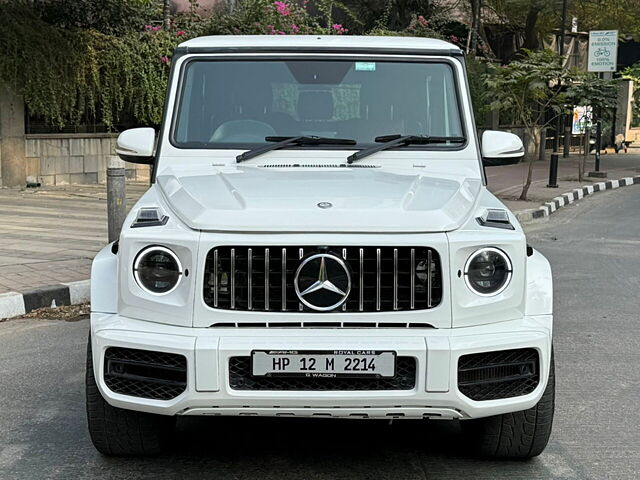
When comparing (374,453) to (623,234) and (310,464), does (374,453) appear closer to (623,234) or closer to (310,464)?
(310,464)

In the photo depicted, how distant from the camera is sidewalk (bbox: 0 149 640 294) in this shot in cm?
839

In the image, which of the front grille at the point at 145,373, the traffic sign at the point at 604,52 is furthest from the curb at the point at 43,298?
the traffic sign at the point at 604,52

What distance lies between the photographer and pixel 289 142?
4.75 metres

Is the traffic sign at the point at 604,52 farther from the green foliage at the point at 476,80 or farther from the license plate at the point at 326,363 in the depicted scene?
the license plate at the point at 326,363

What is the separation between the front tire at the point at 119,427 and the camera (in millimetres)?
3875

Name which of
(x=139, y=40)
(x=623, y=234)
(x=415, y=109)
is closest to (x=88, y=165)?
(x=139, y=40)

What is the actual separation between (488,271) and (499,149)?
55.3 inches

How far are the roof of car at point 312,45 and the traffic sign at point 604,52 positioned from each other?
21.3 m

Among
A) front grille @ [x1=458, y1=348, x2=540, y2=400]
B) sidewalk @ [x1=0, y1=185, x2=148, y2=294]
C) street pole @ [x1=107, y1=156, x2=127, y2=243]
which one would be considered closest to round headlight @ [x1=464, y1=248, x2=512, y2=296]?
front grille @ [x1=458, y1=348, x2=540, y2=400]

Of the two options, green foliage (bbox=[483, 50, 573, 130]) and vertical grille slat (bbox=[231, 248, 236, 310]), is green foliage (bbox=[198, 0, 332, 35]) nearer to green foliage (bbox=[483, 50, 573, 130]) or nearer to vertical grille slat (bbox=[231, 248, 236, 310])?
green foliage (bbox=[483, 50, 573, 130])

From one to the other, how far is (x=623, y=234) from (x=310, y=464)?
10.2m

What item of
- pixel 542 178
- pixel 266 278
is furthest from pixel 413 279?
pixel 542 178

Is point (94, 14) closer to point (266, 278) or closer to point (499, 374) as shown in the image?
point (266, 278)

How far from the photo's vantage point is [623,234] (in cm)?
1328
